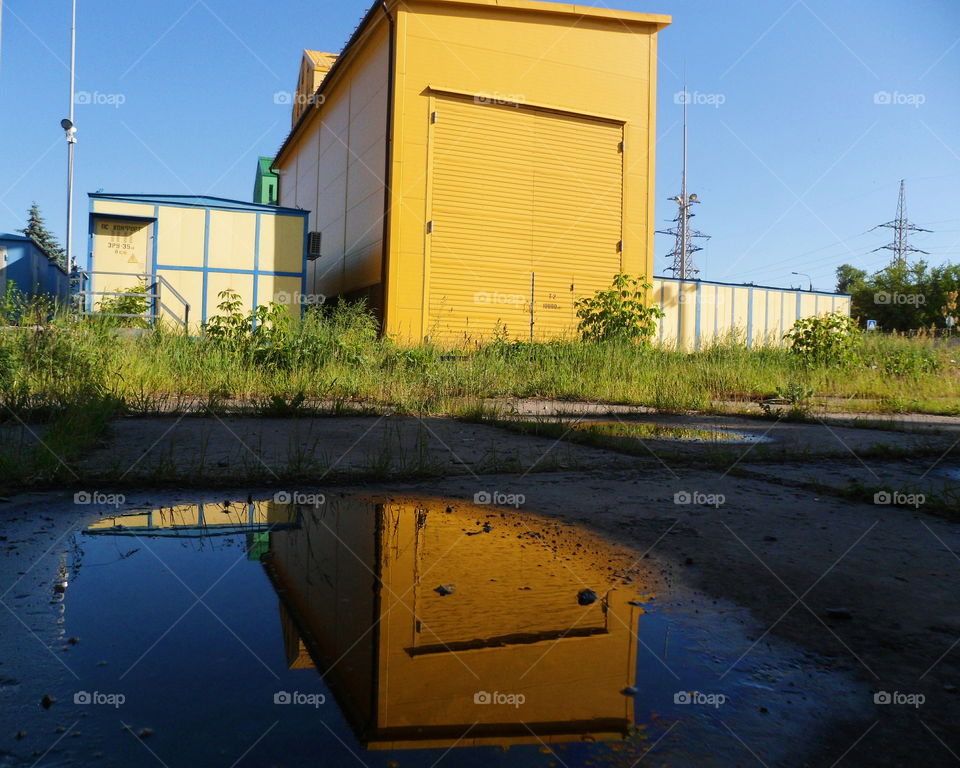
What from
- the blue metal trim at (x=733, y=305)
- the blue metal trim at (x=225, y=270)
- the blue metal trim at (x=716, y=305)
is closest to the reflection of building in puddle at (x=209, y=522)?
the blue metal trim at (x=225, y=270)

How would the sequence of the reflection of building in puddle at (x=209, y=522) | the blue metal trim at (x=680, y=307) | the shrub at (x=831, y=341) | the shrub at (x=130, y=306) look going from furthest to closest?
the blue metal trim at (x=680, y=307)
the shrub at (x=130, y=306)
the shrub at (x=831, y=341)
the reflection of building in puddle at (x=209, y=522)

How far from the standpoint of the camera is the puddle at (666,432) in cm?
561

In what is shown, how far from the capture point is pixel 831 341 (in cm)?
1139

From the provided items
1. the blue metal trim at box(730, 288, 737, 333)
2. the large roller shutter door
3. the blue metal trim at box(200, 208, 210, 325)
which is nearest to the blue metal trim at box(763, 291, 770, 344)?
the blue metal trim at box(730, 288, 737, 333)

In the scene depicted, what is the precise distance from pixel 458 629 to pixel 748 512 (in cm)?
181

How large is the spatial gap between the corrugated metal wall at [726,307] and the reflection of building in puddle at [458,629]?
1598 centimetres

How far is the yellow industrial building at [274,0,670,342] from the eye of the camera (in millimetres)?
13891

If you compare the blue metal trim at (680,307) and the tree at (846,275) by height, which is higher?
the tree at (846,275)

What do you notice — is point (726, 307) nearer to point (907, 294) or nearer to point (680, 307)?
point (680, 307)

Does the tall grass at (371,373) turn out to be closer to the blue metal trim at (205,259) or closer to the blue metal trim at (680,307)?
the blue metal trim at (205,259)

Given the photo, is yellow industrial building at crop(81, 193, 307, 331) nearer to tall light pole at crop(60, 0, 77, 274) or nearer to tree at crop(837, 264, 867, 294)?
tall light pole at crop(60, 0, 77, 274)

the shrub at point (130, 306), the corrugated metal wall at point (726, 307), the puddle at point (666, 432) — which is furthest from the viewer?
the corrugated metal wall at point (726, 307)

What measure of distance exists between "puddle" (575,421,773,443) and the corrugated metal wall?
11.8 m

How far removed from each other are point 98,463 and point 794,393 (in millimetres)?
7437
